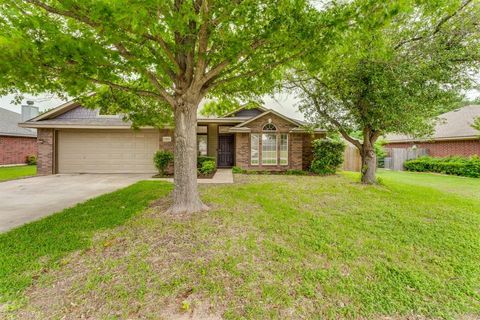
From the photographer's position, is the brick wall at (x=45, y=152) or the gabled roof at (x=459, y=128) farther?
the gabled roof at (x=459, y=128)

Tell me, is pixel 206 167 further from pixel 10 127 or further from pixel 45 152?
pixel 10 127

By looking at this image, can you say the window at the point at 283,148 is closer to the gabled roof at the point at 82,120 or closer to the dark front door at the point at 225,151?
the gabled roof at the point at 82,120

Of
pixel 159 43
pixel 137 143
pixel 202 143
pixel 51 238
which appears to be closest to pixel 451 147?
pixel 202 143

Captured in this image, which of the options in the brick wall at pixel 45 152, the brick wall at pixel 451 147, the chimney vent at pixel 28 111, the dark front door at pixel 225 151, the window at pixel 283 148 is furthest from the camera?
the chimney vent at pixel 28 111

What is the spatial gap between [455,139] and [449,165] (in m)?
3.39

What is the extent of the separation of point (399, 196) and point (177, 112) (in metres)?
7.07

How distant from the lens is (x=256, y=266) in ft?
10.2

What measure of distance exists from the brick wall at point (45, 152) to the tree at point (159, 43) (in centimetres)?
778

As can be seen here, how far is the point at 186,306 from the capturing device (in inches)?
94.4

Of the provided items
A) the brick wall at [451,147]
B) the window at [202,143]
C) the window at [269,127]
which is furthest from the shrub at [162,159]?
the brick wall at [451,147]

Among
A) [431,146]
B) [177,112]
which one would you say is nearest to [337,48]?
[177,112]

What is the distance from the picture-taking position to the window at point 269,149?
13.0m

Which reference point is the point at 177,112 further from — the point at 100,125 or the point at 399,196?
A: the point at 100,125

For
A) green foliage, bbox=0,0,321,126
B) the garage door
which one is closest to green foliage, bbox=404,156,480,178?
green foliage, bbox=0,0,321,126
